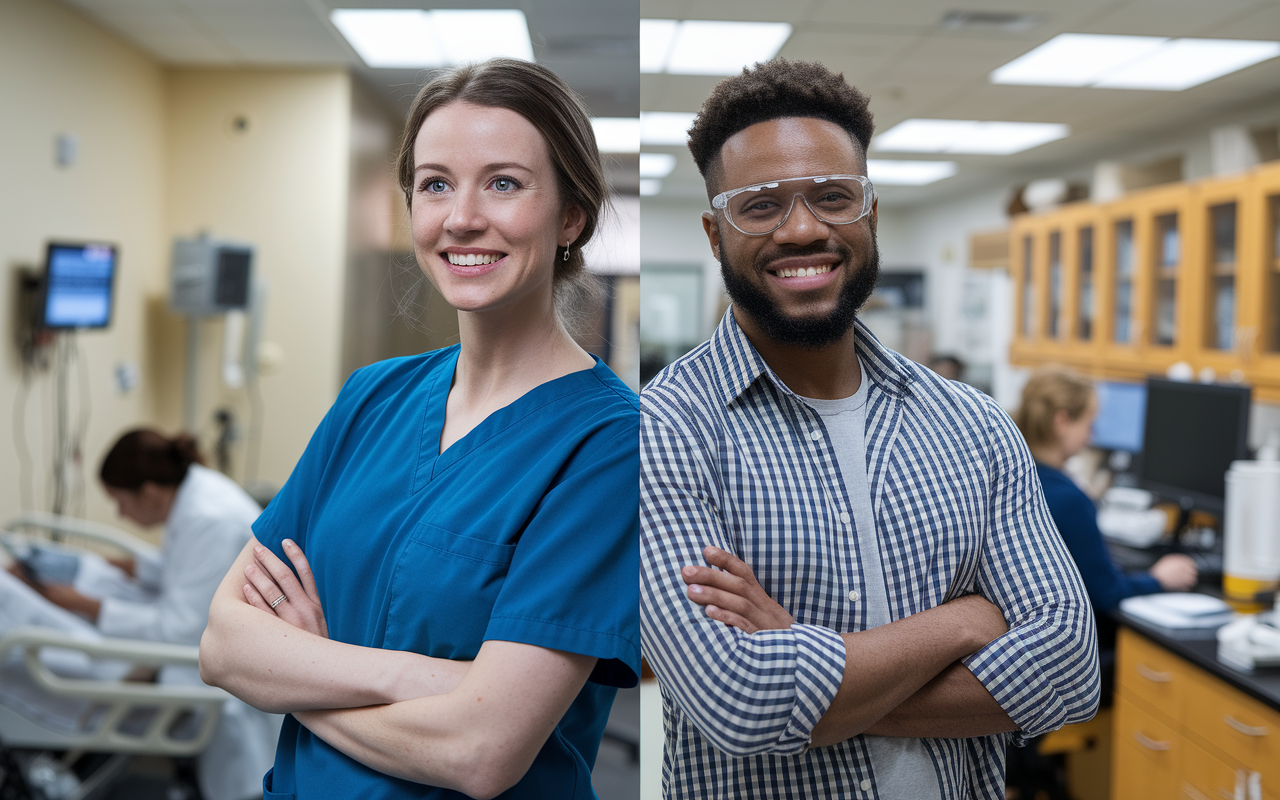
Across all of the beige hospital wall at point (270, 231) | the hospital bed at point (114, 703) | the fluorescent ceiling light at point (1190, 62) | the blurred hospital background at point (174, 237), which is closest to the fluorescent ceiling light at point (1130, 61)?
the fluorescent ceiling light at point (1190, 62)

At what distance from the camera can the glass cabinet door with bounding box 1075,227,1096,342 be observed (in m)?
3.05

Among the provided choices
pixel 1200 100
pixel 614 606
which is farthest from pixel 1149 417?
pixel 614 606

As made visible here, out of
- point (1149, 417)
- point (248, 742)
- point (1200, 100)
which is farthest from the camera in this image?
point (1149, 417)

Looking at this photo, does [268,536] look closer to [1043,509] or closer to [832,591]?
[832,591]

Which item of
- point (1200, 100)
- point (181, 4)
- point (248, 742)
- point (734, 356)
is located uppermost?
point (181, 4)

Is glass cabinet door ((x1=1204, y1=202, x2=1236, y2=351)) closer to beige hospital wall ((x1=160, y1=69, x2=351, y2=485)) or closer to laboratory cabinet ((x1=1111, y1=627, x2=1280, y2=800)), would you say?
A: laboratory cabinet ((x1=1111, y1=627, x2=1280, y2=800))

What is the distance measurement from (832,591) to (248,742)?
189 centimetres

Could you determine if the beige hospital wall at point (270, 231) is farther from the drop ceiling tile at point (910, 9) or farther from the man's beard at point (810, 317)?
the man's beard at point (810, 317)

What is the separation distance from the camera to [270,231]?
370 cm

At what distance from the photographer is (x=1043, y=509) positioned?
0.84m

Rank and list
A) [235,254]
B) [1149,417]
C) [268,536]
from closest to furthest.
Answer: [268,536], [1149,417], [235,254]

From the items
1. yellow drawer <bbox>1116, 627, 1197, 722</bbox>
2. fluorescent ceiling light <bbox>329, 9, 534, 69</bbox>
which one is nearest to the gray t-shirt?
fluorescent ceiling light <bbox>329, 9, 534, 69</bbox>

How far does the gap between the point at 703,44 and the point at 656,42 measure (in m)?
0.05

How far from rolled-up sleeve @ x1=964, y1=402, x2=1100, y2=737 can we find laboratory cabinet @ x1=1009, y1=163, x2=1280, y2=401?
1817 mm
